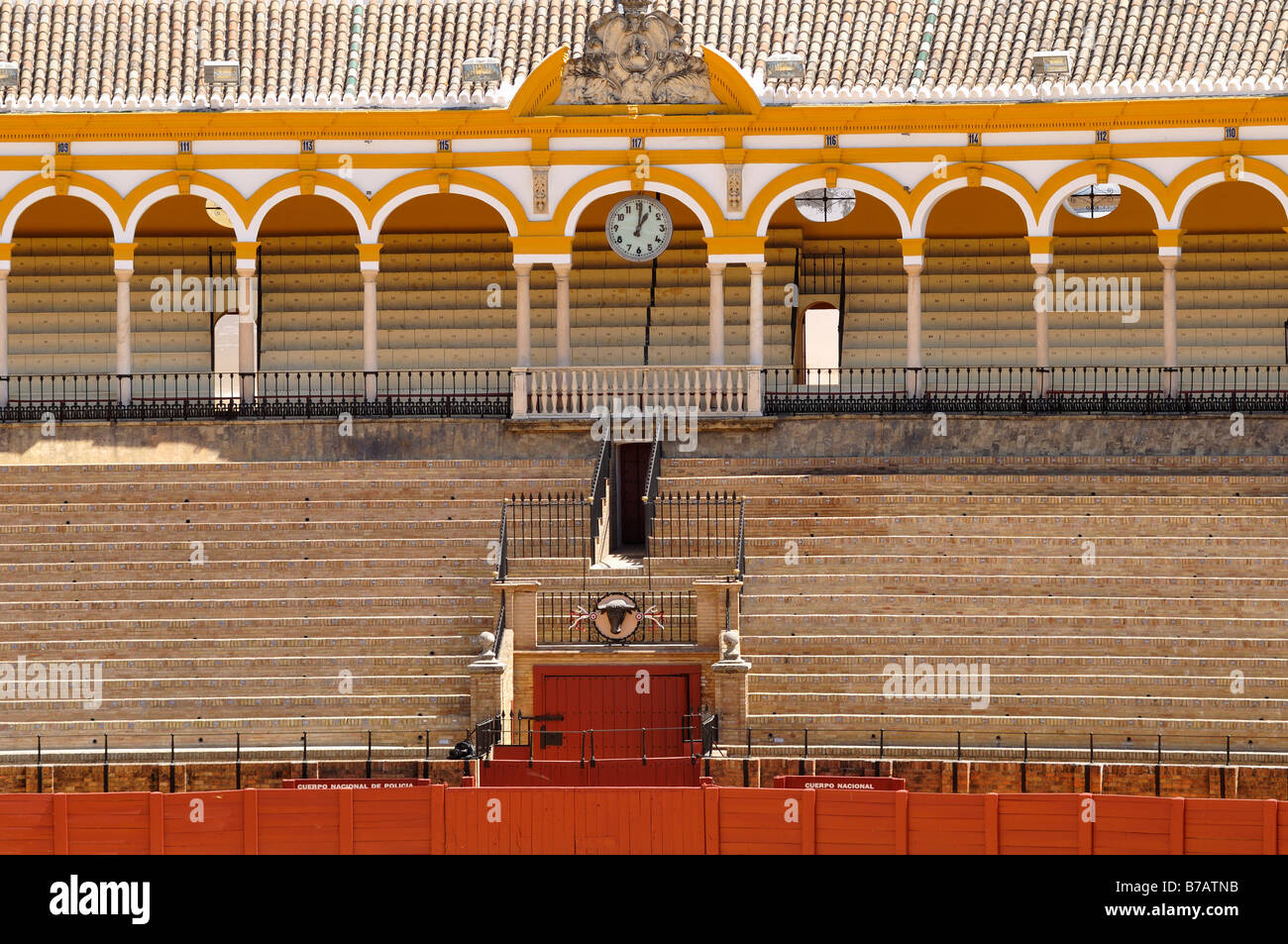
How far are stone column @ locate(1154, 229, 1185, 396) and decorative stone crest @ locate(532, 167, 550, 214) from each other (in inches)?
354

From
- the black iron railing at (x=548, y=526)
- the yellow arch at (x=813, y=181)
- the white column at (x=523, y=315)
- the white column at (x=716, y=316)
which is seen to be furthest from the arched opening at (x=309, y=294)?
the black iron railing at (x=548, y=526)

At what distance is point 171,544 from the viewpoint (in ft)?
99.5

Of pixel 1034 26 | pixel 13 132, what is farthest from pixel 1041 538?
pixel 13 132

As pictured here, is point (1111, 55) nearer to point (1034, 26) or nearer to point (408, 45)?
point (1034, 26)

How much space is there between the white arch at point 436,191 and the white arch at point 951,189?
595cm

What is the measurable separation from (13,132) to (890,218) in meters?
13.4

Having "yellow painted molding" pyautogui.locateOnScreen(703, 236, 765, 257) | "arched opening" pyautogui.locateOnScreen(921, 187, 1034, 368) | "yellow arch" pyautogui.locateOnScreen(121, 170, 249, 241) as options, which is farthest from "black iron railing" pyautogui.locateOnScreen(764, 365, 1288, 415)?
"yellow arch" pyautogui.locateOnScreen(121, 170, 249, 241)

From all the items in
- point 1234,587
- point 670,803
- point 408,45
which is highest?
point 408,45

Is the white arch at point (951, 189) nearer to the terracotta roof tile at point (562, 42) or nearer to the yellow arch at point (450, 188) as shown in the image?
the terracotta roof tile at point (562, 42)

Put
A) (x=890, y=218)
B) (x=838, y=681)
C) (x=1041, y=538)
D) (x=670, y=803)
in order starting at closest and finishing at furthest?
(x=670, y=803), (x=838, y=681), (x=1041, y=538), (x=890, y=218)

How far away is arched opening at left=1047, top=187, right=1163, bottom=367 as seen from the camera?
37.7 meters

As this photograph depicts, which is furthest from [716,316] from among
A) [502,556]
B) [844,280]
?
[502,556]

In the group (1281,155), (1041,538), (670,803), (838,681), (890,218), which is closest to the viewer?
(670,803)

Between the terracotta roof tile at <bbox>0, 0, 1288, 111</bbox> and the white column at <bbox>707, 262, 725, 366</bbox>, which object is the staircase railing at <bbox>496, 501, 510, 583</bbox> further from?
the terracotta roof tile at <bbox>0, 0, 1288, 111</bbox>
